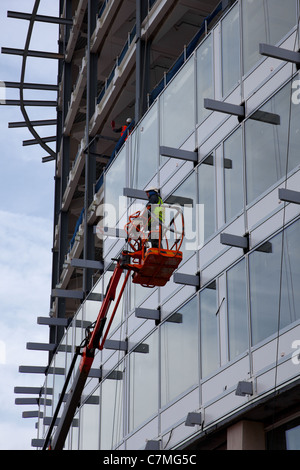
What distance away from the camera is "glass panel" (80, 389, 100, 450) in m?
33.2

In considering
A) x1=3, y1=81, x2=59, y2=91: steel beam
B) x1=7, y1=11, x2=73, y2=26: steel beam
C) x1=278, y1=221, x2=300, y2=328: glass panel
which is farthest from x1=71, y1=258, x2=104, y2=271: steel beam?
x1=3, y1=81, x2=59, y2=91: steel beam

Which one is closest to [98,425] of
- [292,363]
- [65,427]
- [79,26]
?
[65,427]

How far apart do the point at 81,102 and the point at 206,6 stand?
66.1 feet

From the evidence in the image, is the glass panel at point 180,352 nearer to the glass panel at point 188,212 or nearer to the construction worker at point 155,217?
the glass panel at point 188,212

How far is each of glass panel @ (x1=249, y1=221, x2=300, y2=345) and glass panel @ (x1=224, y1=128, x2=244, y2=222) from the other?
207 cm

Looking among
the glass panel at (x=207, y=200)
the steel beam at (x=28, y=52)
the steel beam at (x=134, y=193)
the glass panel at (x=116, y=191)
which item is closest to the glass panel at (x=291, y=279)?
the glass panel at (x=207, y=200)

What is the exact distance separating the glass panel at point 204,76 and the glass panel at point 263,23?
88.7 inches

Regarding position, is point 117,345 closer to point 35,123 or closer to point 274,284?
point 274,284

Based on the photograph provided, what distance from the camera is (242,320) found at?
22547 millimetres

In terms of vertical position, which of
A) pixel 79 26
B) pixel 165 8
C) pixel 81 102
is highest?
pixel 79 26

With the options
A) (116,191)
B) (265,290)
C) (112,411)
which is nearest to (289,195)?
(265,290)

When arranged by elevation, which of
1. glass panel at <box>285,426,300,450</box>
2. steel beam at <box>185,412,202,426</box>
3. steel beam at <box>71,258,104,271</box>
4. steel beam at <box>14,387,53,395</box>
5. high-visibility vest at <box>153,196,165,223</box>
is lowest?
glass panel at <box>285,426,300,450</box>

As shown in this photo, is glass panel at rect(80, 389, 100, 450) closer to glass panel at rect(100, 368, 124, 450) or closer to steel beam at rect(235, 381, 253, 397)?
glass panel at rect(100, 368, 124, 450)
